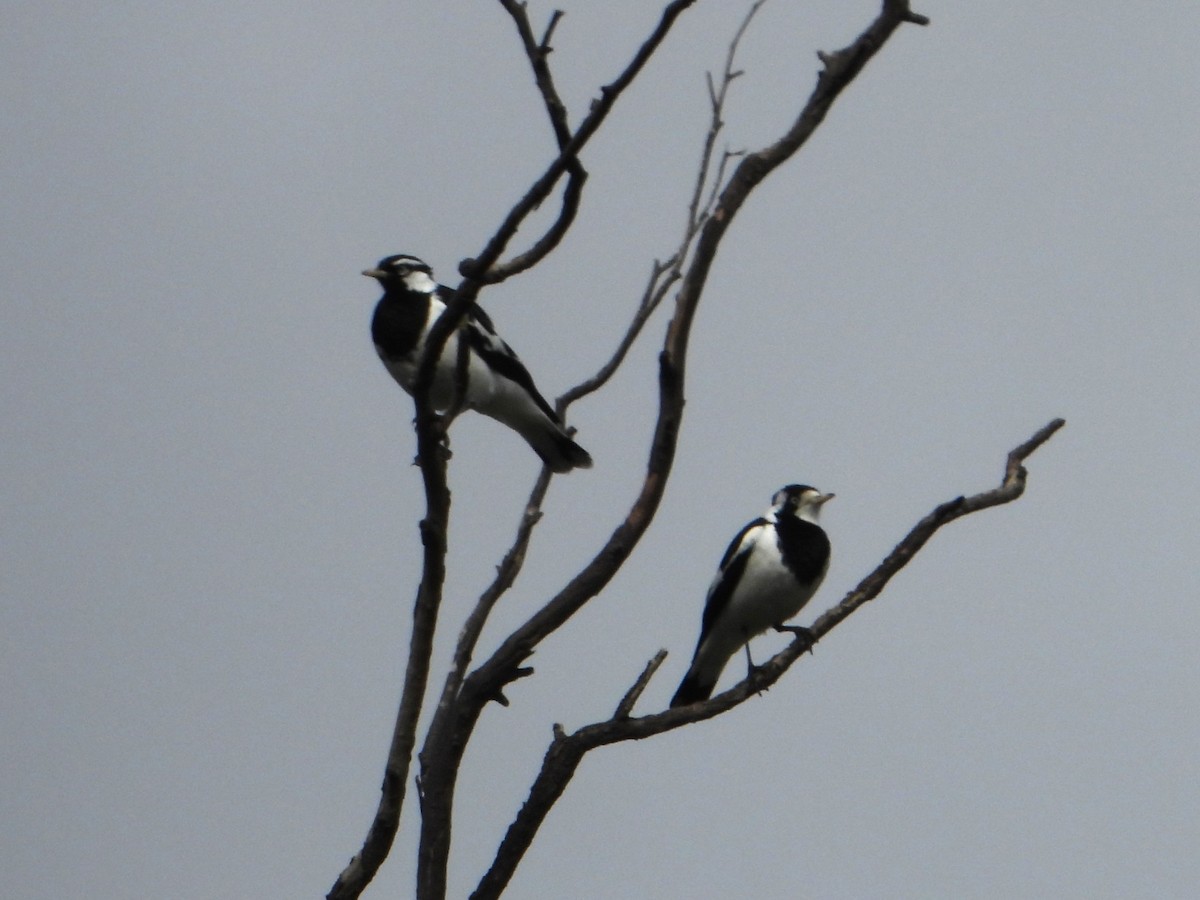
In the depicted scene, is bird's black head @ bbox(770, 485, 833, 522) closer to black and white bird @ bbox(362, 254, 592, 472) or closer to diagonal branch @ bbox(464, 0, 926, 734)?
black and white bird @ bbox(362, 254, 592, 472)

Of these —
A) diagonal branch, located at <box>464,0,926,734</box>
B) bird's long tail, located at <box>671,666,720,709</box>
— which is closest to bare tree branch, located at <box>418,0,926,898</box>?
diagonal branch, located at <box>464,0,926,734</box>

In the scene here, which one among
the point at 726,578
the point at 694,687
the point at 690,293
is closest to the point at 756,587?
the point at 726,578

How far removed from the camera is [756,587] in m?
8.54

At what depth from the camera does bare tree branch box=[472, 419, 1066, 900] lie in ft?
15.8

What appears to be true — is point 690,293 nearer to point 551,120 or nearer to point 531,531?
point 551,120

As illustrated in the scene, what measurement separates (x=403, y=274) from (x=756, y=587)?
239cm

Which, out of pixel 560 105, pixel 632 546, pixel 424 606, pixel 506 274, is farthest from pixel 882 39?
pixel 424 606

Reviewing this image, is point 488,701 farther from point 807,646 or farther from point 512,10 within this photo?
point 512,10

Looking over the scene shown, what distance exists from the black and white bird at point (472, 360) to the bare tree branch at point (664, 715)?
2.83 m

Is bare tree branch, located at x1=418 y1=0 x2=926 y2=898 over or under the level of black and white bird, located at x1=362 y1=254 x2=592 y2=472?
under

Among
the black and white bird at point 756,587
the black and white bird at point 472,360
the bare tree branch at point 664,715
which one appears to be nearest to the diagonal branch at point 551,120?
the bare tree branch at point 664,715

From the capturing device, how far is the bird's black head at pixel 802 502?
30.3 feet

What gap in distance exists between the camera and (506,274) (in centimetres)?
436

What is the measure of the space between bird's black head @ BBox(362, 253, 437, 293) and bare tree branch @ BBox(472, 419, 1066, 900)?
348 centimetres
